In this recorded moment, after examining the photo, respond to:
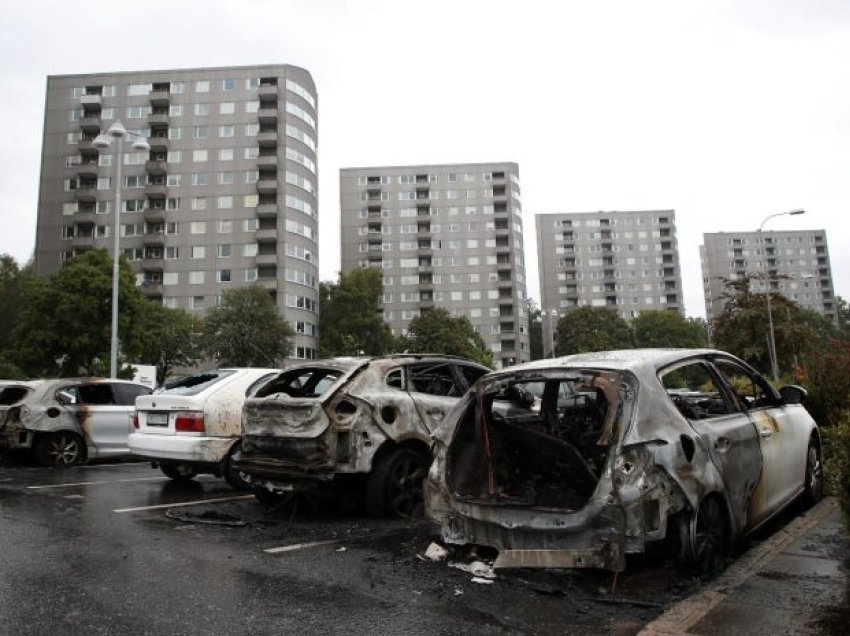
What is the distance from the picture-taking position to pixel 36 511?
6809 millimetres

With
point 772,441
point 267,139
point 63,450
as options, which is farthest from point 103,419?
point 267,139

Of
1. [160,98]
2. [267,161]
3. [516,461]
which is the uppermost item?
[160,98]

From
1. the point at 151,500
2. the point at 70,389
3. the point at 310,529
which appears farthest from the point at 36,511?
the point at 70,389

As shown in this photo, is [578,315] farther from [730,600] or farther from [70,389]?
[730,600]

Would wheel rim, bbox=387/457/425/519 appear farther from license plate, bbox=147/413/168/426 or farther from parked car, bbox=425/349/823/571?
license plate, bbox=147/413/168/426

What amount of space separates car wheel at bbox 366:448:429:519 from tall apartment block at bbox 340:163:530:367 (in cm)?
8284

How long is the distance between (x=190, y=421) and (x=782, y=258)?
154558 mm

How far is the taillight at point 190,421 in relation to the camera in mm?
7734

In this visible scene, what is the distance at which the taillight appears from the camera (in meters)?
7.73

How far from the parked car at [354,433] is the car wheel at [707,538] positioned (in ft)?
9.08

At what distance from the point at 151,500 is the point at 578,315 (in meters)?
70.9

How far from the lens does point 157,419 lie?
8062mm

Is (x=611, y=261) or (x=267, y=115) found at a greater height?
(x=267, y=115)

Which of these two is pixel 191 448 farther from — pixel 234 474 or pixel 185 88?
pixel 185 88
